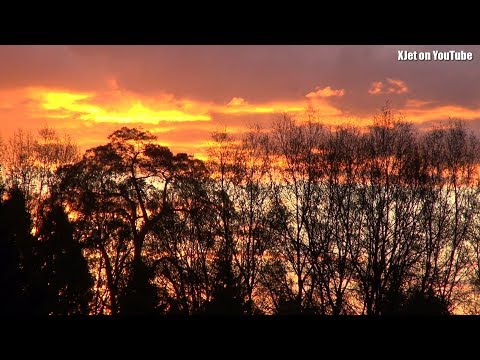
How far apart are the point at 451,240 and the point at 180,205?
8.19m

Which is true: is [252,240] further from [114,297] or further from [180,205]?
[114,297]

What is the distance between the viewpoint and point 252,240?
16672mm

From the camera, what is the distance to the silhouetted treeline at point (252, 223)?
51.1 feet

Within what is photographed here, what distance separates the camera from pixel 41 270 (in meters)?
16.6

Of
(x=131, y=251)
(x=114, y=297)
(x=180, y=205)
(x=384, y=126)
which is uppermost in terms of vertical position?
(x=384, y=126)

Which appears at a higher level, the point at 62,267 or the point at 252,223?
the point at 252,223

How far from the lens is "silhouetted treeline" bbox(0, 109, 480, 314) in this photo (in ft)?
51.1

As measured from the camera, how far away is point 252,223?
17078 mm
